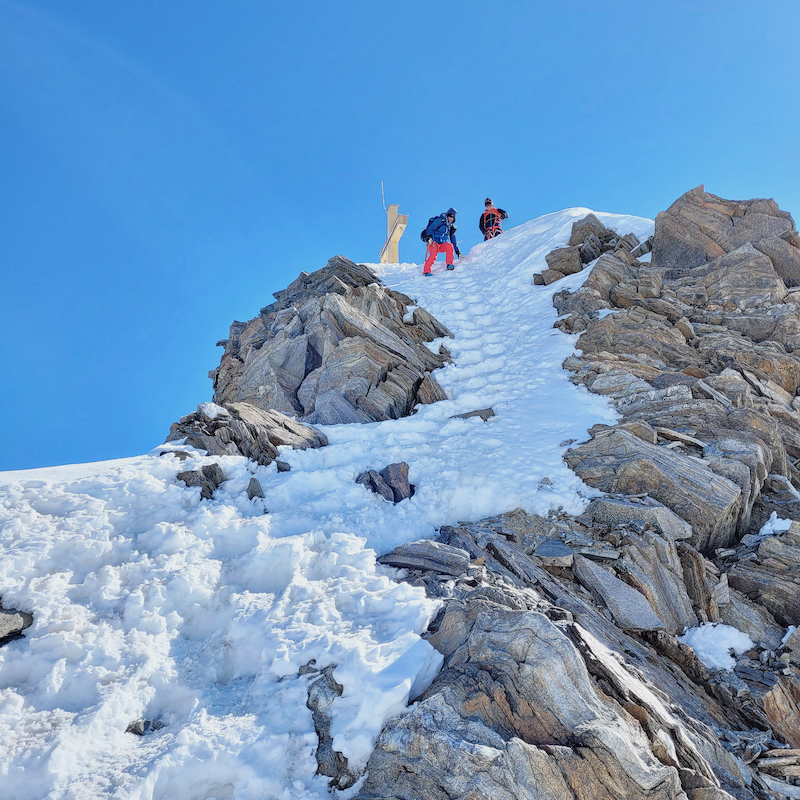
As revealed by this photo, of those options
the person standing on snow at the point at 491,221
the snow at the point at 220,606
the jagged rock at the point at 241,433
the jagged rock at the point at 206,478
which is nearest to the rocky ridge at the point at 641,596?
the snow at the point at 220,606

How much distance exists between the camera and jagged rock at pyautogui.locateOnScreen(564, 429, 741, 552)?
8.93m

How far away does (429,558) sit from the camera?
7.27 metres

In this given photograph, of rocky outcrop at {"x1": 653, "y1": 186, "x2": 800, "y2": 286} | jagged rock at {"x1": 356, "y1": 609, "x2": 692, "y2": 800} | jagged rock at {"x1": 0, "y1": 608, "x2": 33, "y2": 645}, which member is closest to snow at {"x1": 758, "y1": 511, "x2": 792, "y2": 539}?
jagged rock at {"x1": 356, "y1": 609, "x2": 692, "y2": 800}

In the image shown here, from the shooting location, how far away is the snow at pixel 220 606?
4336 mm

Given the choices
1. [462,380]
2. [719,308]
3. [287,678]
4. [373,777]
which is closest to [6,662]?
[287,678]

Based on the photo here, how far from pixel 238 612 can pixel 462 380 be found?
10.9m

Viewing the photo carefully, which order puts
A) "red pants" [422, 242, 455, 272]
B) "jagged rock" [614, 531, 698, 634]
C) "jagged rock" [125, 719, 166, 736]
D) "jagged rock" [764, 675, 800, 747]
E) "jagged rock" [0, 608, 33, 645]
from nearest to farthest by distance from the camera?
"jagged rock" [125, 719, 166, 736] < "jagged rock" [0, 608, 33, 645] < "jagged rock" [764, 675, 800, 747] < "jagged rock" [614, 531, 698, 634] < "red pants" [422, 242, 455, 272]

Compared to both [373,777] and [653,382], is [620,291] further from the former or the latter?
[373,777]

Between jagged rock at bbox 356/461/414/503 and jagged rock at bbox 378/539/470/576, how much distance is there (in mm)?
1914

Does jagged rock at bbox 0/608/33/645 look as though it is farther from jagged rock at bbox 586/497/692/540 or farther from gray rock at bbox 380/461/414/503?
jagged rock at bbox 586/497/692/540

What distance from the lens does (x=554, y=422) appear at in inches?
479

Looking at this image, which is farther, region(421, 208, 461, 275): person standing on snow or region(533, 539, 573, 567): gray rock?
region(421, 208, 461, 275): person standing on snow

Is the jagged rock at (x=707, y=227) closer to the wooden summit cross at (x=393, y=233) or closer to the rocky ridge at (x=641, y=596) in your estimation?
the rocky ridge at (x=641, y=596)

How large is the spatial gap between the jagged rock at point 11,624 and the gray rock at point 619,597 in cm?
713
